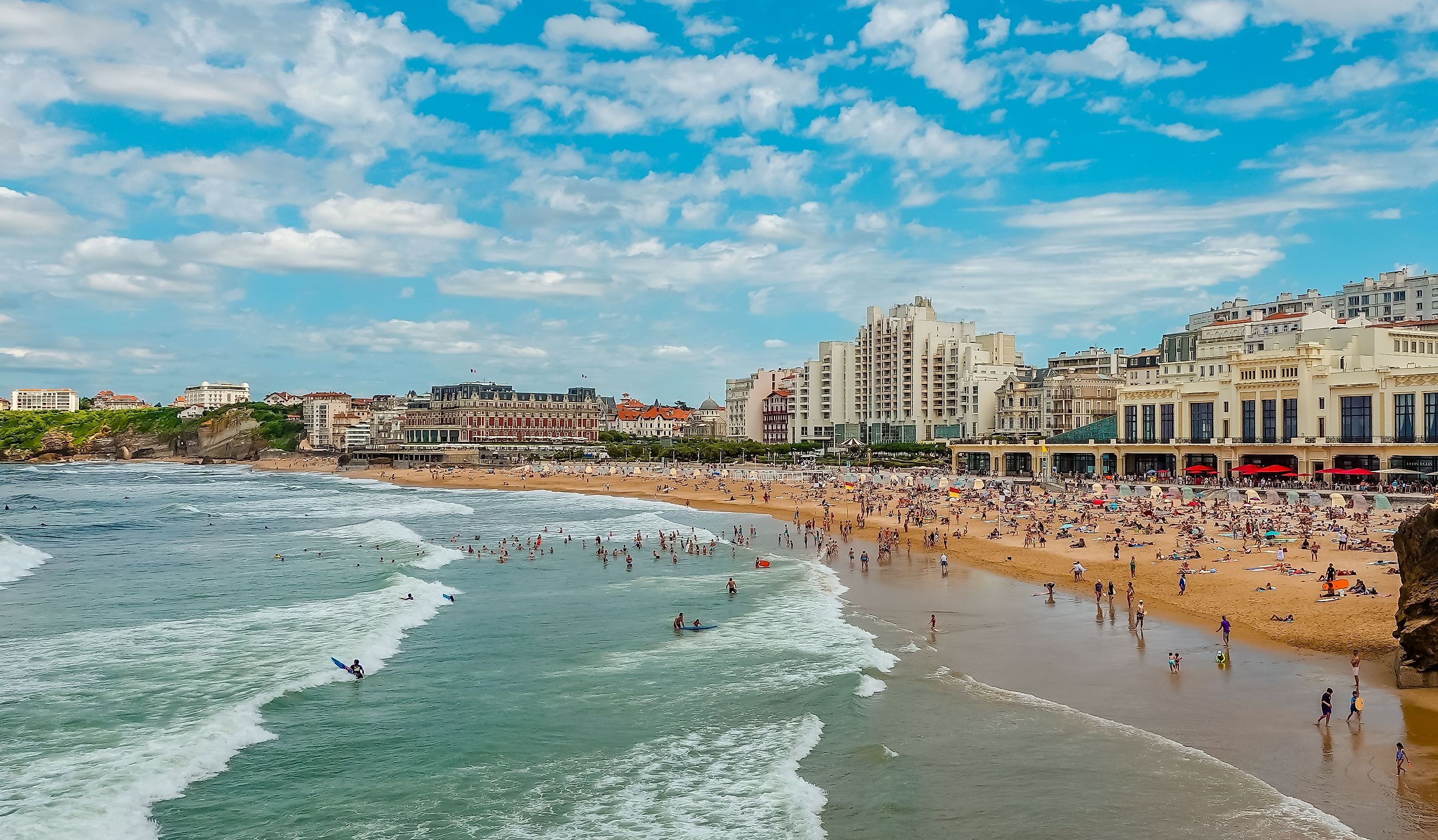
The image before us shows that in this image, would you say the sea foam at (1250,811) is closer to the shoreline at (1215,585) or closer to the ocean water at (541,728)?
the ocean water at (541,728)

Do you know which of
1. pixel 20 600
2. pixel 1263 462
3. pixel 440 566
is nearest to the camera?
pixel 20 600

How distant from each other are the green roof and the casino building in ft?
310

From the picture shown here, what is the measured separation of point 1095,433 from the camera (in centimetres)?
8462

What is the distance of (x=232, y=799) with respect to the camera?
16.2m

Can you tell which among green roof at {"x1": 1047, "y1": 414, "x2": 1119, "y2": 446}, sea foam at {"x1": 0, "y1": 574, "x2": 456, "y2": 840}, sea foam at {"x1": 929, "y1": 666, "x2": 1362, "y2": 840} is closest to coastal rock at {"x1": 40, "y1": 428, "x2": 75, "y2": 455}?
green roof at {"x1": 1047, "y1": 414, "x2": 1119, "y2": 446}

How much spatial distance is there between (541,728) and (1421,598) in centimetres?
1714

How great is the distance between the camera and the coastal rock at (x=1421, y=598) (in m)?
19.0

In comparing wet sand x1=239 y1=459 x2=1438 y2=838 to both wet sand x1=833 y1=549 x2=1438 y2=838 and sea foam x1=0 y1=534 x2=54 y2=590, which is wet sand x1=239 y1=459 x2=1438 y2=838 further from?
sea foam x1=0 y1=534 x2=54 y2=590

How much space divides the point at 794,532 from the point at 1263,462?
118 ft

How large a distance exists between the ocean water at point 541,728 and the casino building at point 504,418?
424 ft

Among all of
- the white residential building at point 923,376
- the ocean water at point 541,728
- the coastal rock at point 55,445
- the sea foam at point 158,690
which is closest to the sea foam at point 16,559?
the ocean water at point 541,728

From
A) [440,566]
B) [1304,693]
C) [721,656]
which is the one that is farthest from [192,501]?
[1304,693]

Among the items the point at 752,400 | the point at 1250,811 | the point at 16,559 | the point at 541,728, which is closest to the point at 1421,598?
the point at 1250,811

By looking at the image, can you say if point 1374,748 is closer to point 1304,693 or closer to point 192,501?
point 1304,693
